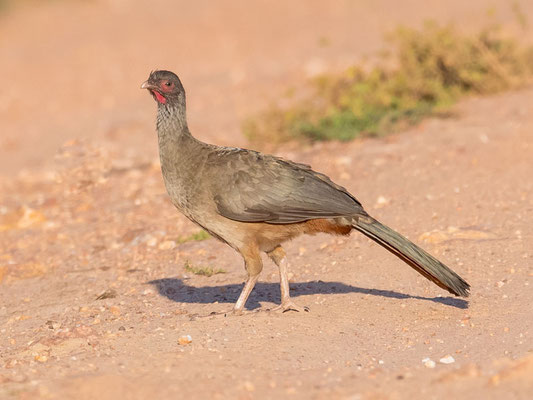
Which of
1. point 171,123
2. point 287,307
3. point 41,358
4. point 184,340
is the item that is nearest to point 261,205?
point 287,307

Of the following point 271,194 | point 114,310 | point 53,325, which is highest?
point 271,194

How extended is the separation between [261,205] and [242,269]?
1873 millimetres

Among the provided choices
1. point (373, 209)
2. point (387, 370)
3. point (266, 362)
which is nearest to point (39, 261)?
point (373, 209)

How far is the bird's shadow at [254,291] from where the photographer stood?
303 inches

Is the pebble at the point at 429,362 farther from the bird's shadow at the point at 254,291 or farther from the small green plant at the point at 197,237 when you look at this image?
the small green plant at the point at 197,237

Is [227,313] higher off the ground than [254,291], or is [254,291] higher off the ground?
Result: [254,291]

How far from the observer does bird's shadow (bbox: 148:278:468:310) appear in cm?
768

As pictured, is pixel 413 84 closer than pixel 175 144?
No

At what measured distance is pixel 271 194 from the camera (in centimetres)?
700

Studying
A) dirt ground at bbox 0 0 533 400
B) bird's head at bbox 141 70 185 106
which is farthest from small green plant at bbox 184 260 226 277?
bird's head at bbox 141 70 185 106

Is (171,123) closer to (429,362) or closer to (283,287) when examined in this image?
(283,287)

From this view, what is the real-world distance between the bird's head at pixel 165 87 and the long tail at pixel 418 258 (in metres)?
1.92

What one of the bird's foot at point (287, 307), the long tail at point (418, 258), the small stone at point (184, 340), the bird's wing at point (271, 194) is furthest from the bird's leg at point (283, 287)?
the small stone at point (184, 340)

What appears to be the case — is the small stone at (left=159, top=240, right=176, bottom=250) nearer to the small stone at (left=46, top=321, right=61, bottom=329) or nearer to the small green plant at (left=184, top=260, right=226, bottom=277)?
the small green plant at (left=184, top=260, right=226, bottom=277)
